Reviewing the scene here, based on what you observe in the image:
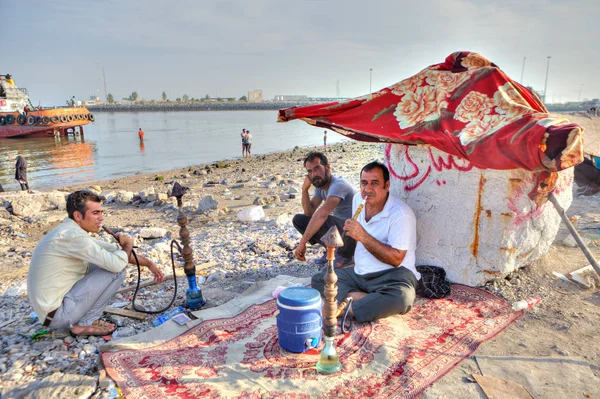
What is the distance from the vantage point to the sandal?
3.43 meters

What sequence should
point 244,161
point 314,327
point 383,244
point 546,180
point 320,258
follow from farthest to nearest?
point 244,161 → point 320,258 → point 546,180 → point 383,244 → point 314,327

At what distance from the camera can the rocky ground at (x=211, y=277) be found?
305cm

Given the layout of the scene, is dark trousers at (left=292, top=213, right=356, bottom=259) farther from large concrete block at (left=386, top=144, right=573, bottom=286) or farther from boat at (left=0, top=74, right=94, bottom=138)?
boat at (left=0, top=74, right=94, bottom=138)

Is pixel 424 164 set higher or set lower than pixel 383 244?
higher

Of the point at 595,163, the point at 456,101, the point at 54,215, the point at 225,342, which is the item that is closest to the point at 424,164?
the point at 456,101

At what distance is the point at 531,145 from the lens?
3166mm

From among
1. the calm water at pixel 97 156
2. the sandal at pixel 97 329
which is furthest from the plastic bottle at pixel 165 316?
the calm water at pixel 97 156

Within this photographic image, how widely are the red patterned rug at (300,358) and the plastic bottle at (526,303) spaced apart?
0.27ft

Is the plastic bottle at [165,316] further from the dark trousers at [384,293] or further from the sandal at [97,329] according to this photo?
the dark trousers at [384,293]

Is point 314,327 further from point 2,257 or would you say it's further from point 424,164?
point 2,257

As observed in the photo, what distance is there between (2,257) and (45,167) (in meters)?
17.8

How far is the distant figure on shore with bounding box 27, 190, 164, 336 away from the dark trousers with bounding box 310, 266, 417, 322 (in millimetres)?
2085

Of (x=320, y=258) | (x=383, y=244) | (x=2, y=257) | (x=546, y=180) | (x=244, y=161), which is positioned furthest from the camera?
(x=244, y=161)

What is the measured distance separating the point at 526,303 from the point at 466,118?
181 centimetres
